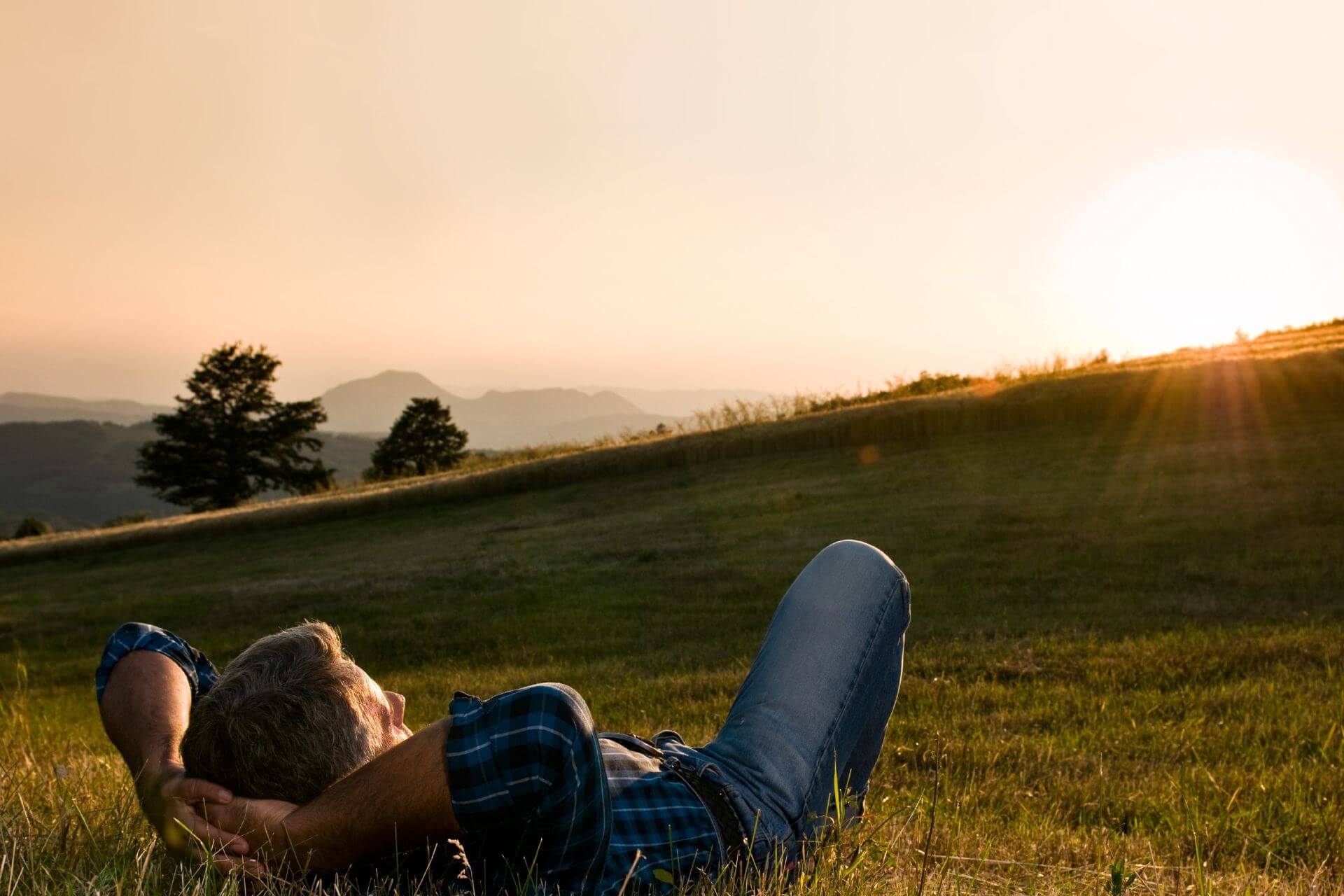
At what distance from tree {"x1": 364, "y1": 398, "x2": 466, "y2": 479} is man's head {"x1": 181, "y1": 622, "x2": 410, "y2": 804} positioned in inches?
1803

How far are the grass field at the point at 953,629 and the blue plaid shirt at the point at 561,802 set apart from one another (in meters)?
0.23

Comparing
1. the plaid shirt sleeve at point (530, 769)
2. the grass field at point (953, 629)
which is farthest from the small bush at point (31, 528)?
the plaid shirt sleeve at point (530, 769)

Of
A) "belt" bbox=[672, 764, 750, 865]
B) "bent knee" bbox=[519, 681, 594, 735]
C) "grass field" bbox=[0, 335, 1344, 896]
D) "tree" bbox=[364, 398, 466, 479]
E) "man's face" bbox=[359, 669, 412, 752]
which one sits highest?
"tree" bbox=[364, 398, 466, 479]

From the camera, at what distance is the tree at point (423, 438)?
156 ft

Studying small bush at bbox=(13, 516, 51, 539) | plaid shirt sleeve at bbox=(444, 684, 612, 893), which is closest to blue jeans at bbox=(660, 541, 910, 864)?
plaid shirt sleeve at bbox=(444, 684, 612, 893)

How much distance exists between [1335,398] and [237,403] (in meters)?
48.0

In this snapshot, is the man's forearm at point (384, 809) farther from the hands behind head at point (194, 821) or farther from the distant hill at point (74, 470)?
the distant hill at point (74, 470)

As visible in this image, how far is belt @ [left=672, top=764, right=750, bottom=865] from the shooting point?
2.15 m

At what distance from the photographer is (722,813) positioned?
2.17 m

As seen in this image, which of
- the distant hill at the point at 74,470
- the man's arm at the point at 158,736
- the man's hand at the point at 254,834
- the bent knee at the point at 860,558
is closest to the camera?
the man's hand at the point at 254,834

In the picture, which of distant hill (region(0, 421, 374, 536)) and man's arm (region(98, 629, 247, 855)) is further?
distant hill (region(0, 421, 374, 536))

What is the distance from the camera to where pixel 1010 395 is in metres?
13.5

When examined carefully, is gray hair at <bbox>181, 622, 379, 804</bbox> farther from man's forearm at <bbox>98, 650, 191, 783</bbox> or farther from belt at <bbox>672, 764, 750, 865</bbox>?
belt at <bbox>672, 764, 750, 865</bbox>

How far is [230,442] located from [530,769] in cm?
5101
